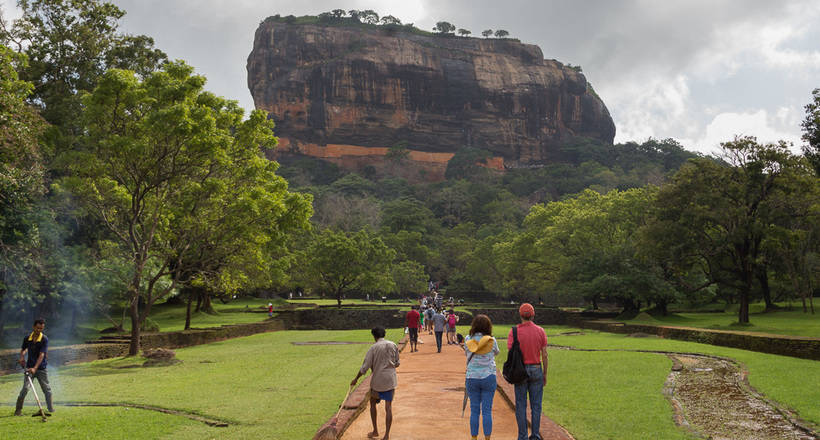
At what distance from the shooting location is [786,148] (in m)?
25.2

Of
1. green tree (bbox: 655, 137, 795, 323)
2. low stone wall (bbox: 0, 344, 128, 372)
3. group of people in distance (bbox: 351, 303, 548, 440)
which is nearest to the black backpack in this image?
group of people in distance (bbox: 351, 303, 548, 440)

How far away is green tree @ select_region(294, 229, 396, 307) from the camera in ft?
151

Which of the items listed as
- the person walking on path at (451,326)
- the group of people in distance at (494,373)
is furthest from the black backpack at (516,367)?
the person walking on path at (451,326)

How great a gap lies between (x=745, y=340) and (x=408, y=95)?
127599mm

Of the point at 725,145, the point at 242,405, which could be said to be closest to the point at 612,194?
the point at 725,145

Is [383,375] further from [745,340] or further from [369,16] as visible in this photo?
[369,16]

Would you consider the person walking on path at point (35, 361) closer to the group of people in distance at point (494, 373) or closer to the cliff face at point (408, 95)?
the group of people in distance at point (494, 373)

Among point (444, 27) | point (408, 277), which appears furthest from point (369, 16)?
point (408, 277)

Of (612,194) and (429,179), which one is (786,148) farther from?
(429,179)

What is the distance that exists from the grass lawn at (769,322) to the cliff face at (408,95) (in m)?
108

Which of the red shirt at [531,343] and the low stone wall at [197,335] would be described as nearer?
the red shirt at [531,343]

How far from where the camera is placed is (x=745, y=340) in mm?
18562

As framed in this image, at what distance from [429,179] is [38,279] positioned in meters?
116

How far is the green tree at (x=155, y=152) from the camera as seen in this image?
17.4 m
